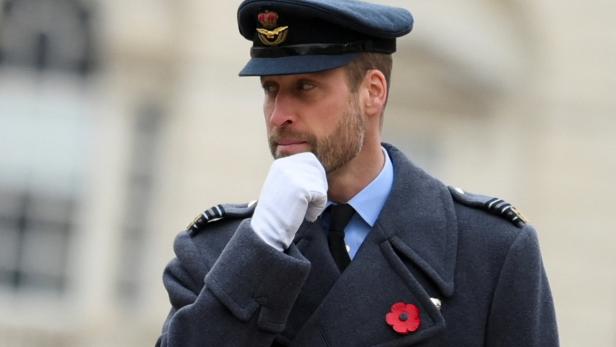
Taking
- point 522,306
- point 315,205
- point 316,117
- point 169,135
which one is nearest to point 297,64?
point 316,117

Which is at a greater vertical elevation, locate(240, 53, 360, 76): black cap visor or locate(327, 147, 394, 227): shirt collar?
locate(240, 53, 360, 76): black cap visor

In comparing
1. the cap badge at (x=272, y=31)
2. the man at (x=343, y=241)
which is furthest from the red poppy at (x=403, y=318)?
the cap badge at (x=272, y=31)

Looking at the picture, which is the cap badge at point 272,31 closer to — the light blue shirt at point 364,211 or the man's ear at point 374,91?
the man's ear at point 374,91

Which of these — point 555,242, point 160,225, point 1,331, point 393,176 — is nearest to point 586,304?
point 555,242

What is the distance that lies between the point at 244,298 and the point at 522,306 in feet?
2.17

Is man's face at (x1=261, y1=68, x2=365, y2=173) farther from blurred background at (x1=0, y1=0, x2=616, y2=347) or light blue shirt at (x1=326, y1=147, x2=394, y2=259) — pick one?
blurred background at (x1=0, y1=0, x2=616, y2=347)

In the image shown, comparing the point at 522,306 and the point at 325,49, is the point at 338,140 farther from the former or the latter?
the point at 522,306

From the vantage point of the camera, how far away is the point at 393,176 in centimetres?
593

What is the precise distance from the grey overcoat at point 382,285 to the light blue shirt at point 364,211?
33mm

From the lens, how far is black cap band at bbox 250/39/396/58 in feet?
18.9

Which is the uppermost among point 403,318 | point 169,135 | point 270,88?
point 270,88

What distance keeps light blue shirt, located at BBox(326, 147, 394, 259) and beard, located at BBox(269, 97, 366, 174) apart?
0.13m

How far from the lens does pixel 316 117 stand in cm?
565

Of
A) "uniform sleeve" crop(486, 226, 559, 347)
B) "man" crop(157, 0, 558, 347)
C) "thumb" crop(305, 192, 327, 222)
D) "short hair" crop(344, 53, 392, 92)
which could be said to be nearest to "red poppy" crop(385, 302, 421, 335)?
"man" crop(157, 0, 558, 347)
